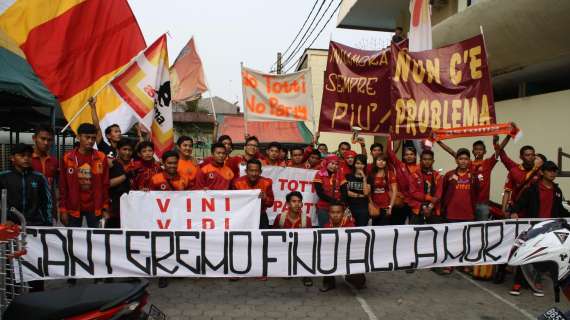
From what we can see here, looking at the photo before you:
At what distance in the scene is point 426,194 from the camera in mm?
6441

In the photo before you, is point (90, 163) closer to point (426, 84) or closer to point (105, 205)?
point (105, 205)

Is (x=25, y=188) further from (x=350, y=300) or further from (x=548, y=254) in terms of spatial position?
(x=548, y=254)

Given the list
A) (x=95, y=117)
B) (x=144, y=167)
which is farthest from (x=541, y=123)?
(x=95, y=117)

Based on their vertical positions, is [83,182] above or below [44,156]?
below

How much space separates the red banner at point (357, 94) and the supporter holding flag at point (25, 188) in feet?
14.4

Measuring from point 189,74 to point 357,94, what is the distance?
3.93 m

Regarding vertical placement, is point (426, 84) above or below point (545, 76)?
below

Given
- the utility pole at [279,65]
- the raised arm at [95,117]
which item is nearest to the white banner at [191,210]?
the raised arm at [95,117]

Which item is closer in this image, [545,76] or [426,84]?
[426,84]

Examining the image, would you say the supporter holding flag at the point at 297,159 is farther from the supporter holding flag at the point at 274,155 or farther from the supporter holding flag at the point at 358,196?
the supporter holding flag at the point at 358,196

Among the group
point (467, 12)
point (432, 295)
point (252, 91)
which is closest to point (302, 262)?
point (432, 295)

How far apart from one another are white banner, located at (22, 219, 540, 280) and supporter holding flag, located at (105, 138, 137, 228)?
785 mm

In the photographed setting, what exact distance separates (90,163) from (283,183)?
11.3 feet

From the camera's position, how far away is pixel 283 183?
759 centimetres
